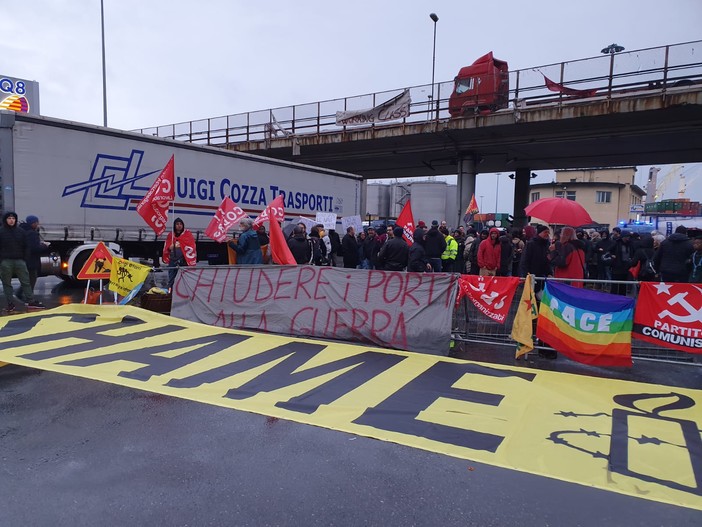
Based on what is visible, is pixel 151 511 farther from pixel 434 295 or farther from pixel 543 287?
pixel 543 287

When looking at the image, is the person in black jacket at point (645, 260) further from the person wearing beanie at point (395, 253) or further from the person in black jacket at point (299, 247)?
the person in black jacket at point (299, 247)

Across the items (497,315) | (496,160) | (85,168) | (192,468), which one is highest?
(496,160)

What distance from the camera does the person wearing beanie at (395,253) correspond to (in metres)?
8.99

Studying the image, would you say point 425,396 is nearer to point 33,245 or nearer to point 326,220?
point 33,245

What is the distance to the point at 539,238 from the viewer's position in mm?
7859

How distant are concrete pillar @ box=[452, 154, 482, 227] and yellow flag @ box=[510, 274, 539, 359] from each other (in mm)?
17719

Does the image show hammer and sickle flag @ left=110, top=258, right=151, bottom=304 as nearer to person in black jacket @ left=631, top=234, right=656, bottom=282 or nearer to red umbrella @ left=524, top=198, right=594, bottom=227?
red umbrella @ left=524, top=198, right=594, bottom=227

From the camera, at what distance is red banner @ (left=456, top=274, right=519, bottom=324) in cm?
702

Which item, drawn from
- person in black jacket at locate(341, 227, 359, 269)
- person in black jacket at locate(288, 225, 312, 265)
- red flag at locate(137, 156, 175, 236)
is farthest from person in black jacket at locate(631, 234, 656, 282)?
red flag at locate(137, 156, 175, 236)

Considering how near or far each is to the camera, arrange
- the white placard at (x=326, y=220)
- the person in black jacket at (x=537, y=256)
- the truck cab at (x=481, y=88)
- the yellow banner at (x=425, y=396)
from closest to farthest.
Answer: the yellow banner at (x=425, y=396) < the person in black jacket at (x=537, y=256) < the white placard at (x=326, y=220) < the truck cab at (x=481, y=88)

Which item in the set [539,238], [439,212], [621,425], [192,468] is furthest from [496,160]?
[192,468]

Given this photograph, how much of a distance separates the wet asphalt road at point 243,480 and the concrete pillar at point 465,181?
2132cm

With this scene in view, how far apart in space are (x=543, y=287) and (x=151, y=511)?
6.03m

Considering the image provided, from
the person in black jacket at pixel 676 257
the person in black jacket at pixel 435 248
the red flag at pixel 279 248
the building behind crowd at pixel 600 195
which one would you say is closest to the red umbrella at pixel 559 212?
the person in black jacket at pixel 676 257
